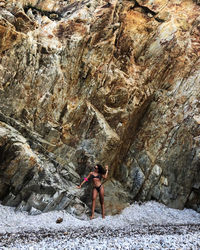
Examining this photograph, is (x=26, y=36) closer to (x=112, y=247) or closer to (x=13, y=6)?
(x=13, y=6)

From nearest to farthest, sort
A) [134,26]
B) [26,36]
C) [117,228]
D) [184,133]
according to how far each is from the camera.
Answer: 1. [117,228]
2. [26,36]
3. [184,133]
4. [134,26]

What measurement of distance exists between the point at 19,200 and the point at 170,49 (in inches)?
660

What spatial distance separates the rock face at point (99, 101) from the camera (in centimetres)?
1303

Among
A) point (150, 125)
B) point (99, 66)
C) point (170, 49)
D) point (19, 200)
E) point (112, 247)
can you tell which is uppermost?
point (170, 49)

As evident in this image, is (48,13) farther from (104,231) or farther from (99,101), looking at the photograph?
(104,231)

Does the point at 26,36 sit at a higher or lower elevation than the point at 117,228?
higher

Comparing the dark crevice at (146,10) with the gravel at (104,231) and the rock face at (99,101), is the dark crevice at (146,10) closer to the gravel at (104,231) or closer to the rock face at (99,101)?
the rock face at (99,101)

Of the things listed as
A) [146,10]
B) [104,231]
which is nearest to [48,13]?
[146,10]

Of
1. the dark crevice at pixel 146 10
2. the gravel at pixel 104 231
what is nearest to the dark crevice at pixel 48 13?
the dark crevice at pixel 146 10

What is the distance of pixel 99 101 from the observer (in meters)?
16.1

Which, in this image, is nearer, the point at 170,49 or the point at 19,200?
the point at 19,200

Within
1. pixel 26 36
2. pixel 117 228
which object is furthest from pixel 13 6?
pixel 117 228

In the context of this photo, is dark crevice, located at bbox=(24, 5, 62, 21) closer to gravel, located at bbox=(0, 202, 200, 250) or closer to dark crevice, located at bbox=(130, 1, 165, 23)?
dark crevice, located at bbox=(130, 1, 165, 23)

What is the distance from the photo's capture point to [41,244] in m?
7.96
